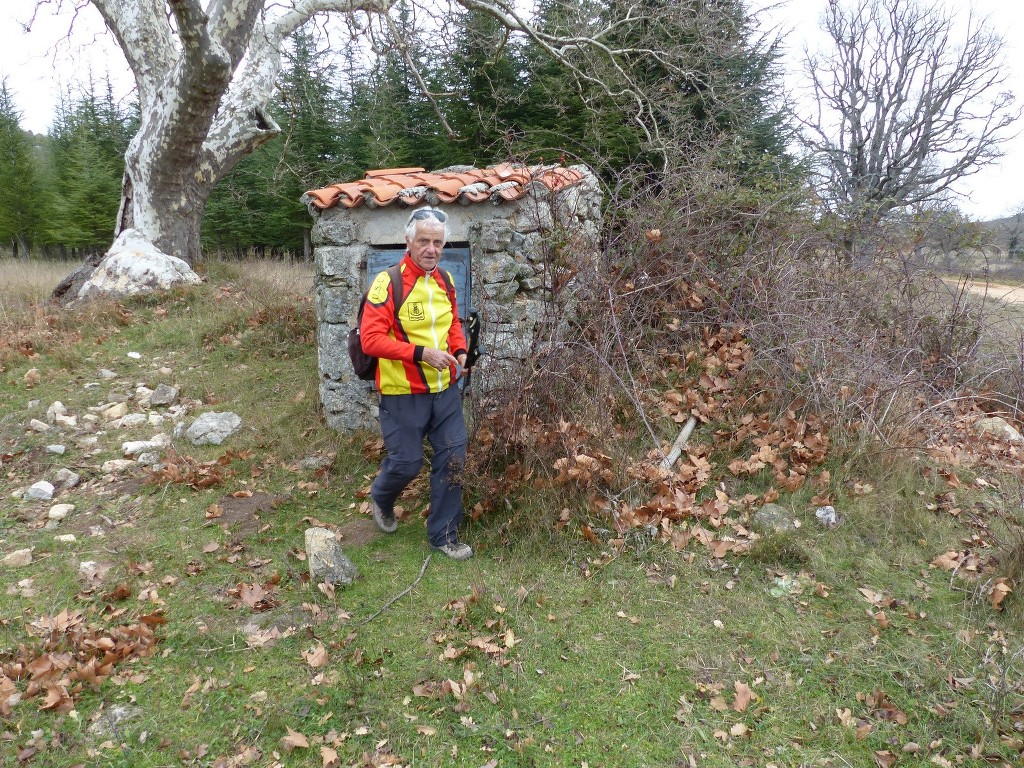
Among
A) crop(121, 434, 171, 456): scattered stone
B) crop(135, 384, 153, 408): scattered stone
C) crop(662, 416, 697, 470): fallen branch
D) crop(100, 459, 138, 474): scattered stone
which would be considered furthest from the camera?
crop(135, 384, 153, 408): scattered stone

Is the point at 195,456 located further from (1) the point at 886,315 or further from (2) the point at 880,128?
(2) the point at 880,128

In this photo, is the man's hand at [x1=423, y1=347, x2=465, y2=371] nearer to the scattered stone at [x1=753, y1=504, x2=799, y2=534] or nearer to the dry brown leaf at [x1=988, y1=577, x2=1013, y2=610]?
the scattered stone at [x1=753, y1=504, x2=799, y2=534]

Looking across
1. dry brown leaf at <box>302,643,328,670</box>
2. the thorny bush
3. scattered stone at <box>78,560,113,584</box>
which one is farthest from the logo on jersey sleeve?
scattered stone at <box>78,560,113,584</box>

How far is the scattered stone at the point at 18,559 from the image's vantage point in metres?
3.91

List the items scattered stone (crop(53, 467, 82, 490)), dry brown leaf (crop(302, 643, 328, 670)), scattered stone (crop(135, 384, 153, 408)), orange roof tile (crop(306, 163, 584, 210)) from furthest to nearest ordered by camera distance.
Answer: scattered stone (crop(135, 384, 153, 408))
scattered stone (crop(53, 467, 82, 490))
orange roof tile (crop(306, 163, 584, 210))
dry brown leaf (crop(302, 643, 328, 670))

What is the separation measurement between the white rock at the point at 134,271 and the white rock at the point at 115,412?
3.49 meters

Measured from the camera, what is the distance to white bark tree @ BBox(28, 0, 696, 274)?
29.4ft

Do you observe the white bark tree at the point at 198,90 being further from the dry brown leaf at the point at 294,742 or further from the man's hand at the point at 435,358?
the dry brown leaf at the point at 294,742

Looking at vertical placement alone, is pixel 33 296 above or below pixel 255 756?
above

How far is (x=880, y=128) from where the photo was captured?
70.3ft

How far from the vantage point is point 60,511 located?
179 inches

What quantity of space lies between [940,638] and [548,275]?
11.3ft

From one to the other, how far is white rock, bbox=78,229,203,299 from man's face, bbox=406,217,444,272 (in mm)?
7165

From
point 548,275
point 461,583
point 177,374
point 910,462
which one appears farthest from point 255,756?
point 177,374
